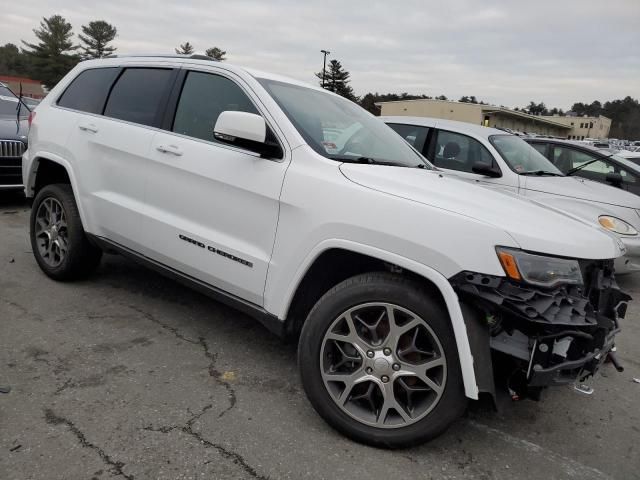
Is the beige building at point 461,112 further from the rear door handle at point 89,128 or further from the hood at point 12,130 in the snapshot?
the rear door handle at point 89,128

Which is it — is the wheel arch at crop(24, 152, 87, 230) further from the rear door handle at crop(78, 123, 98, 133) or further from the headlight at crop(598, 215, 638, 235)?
the headlight at crop(598, 215, 638, 235)

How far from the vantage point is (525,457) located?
2.65m

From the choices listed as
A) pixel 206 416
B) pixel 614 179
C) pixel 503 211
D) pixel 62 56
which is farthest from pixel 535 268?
pixel 62 56

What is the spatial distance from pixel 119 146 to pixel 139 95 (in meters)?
0.43

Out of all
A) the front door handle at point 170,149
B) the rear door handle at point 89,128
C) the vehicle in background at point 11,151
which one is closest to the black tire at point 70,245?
the rear door handle at point 89,128

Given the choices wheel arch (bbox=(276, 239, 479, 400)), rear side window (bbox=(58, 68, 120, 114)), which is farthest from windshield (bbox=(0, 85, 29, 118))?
wheel arch (bbox=(276, 239, 479, 400))

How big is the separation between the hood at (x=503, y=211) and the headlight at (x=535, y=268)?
41mm

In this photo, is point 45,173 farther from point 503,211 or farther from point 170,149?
point 503,211

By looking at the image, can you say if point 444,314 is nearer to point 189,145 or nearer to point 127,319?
point 189,145

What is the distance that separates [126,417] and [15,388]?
694 mm

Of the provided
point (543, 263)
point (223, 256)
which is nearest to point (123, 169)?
point (223, 256)

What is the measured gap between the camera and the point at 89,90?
436cm

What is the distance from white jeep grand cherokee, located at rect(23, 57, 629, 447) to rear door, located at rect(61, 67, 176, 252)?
0.05ft

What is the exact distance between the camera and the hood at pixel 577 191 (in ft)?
19.9
